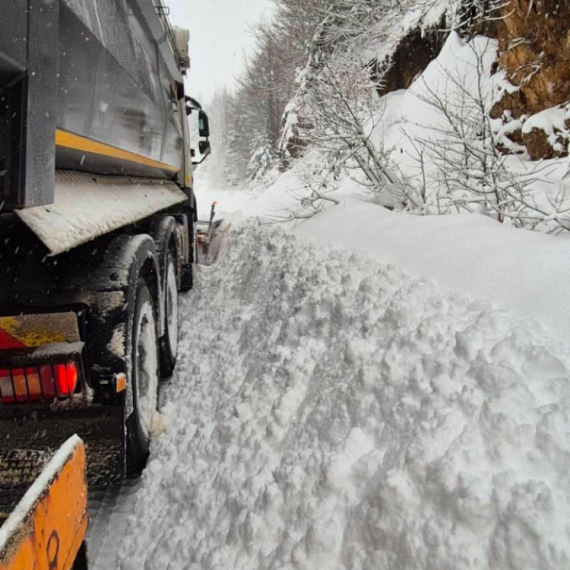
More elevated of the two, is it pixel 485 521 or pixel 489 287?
pixel 489 287

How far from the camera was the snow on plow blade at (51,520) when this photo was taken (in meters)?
0.98

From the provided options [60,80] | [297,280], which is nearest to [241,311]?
[297,280]

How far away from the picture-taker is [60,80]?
158 cm

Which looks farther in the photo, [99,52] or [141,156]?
[141,156]

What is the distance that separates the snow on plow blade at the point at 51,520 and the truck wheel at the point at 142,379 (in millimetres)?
1104

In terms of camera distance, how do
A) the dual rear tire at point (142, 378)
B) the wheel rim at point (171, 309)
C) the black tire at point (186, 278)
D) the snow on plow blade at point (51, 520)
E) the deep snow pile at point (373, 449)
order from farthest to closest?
the black tire at point (186, 278) < the wheel rim at point (171, 309) < the dual rear tire at point (142, 378) < the deep snow pile at point (373, 449) < the snow on plow blade at point (51, 520)

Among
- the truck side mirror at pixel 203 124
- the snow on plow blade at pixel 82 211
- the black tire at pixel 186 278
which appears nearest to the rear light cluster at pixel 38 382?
the snow on plow blade at pixel 82 211

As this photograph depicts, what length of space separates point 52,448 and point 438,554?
5.66 ft

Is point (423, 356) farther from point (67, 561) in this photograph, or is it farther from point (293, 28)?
point (293, 28)

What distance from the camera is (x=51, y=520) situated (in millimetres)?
1155

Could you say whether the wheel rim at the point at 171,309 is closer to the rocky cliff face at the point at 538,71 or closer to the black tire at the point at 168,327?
the black tire at the point at 168,327

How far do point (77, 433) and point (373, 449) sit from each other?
140 centimetres

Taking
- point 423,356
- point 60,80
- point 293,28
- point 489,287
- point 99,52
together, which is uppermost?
point 293,28

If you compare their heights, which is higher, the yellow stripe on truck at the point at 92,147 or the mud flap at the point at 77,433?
the yellow stripe on truck at the point at 92,147
